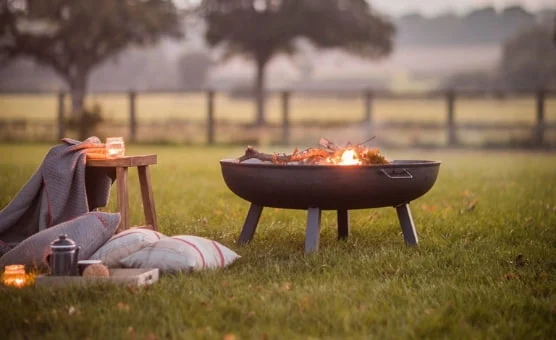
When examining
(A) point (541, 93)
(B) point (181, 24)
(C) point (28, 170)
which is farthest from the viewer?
(B) point (181, 24)

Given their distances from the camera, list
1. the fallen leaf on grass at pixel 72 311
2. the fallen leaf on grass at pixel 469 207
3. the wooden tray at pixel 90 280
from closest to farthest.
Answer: the fallen leaf on grass at pixel 72 311, the wooden tray at pixel 90 280, the fallen leaf on grass at pixel 469 207

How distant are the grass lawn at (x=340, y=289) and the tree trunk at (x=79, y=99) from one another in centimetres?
1143

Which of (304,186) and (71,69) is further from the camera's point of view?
(71,69)

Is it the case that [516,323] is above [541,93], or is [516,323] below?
below

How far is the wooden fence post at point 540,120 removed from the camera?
19156mm

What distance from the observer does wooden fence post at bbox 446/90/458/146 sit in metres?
19.6

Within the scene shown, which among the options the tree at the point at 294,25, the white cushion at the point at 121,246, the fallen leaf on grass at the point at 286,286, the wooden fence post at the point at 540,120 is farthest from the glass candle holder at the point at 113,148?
the tree at the point at 294,25

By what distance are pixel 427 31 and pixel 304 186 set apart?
2901cm

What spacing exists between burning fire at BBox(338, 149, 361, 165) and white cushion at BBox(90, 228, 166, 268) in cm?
138

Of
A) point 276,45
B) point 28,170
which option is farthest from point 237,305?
point 276,45

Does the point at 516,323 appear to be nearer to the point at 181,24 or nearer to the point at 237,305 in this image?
the point at 237,305

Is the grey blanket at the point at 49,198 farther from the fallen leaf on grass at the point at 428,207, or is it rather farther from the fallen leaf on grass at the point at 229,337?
the fallen leaf on grass at the point at 428,207

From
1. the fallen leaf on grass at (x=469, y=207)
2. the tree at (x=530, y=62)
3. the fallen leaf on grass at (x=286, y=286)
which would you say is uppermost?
the tree at (x=530, y=62)

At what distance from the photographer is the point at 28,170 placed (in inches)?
448
